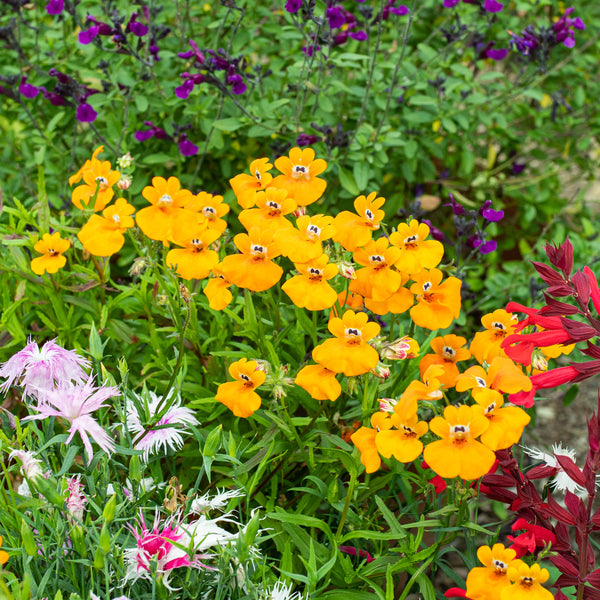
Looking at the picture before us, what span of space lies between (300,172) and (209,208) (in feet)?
0.73

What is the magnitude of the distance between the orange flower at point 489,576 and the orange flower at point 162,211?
89 centimetres

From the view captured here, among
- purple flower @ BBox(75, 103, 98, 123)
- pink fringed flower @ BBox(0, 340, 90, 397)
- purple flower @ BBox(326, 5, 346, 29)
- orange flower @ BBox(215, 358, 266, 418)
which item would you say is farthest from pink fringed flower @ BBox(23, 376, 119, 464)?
purple flower @ BBox(326, 5, 346, 29)

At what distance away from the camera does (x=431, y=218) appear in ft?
10.7

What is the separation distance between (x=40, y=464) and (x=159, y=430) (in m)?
0.23

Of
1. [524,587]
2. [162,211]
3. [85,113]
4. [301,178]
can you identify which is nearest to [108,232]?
[162,211]

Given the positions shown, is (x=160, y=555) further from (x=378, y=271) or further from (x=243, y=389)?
(x=378, y=271)

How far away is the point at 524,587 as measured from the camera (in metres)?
1.15

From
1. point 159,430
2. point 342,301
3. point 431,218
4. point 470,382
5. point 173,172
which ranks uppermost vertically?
point 470,382

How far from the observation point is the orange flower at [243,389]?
52.2 inches

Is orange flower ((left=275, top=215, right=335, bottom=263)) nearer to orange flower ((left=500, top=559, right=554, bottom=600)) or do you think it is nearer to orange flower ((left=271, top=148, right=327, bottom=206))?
orange flower ((left=271, top=148, right=327, bottom=206))

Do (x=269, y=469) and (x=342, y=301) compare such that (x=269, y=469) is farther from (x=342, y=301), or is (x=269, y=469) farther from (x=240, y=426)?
(x=342, y=301)

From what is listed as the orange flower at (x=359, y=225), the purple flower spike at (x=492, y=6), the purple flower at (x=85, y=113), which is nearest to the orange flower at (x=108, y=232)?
the orange flower at (x=359, y=225)

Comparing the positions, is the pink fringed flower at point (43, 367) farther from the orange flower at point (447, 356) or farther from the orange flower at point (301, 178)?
the orange flower at point (447, 356)

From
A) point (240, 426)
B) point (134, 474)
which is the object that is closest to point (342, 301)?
point (240, 426)
